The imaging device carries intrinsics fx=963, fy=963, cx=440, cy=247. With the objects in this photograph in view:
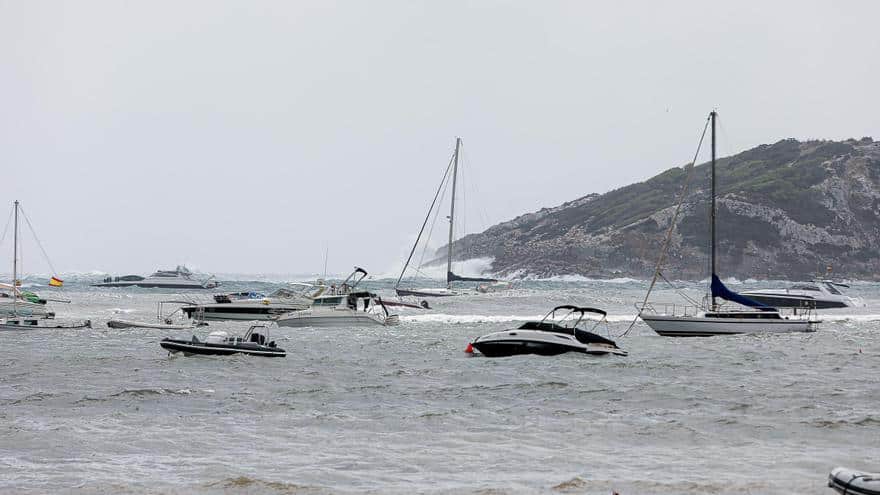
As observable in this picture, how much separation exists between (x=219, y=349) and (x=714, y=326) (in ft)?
90.6

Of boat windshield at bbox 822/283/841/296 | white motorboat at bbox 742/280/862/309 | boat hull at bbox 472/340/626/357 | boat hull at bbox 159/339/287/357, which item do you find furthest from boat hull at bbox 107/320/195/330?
boat windshield at bbox 822/283/841/296

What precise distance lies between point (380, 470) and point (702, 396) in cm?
1348

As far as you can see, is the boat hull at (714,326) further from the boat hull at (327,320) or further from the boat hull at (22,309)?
the boat hull at (22,309)

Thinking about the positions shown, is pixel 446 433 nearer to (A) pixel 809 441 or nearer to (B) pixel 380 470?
(B) pixel 380 470

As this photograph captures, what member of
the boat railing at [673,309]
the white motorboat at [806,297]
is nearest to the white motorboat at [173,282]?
the boat railing at [673,309]

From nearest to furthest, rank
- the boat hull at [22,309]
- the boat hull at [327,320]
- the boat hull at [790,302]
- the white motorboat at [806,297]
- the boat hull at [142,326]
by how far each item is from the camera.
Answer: the boat hull at [142,326]
the boat hull at [327,320]
the boat hull at [22,309]
the boat hull at [790,302]
the white motorboat at [806,297]

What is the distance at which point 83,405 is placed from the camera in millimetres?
26203

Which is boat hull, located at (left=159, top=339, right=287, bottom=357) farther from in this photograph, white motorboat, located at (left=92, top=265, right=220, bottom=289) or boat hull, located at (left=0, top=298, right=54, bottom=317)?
white motorboat, located at (left=92, top=265, right=220, bottom=289)

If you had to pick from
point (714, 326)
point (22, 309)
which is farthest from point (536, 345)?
point (22, 309)

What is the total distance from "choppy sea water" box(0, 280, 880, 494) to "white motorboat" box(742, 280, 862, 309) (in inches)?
2023

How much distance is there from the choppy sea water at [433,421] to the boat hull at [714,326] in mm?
8460

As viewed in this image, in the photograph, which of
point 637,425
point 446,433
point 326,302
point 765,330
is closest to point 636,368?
point 637,425

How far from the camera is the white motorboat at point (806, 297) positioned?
91812 mm

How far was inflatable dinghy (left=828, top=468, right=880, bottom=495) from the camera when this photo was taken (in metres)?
13.2
